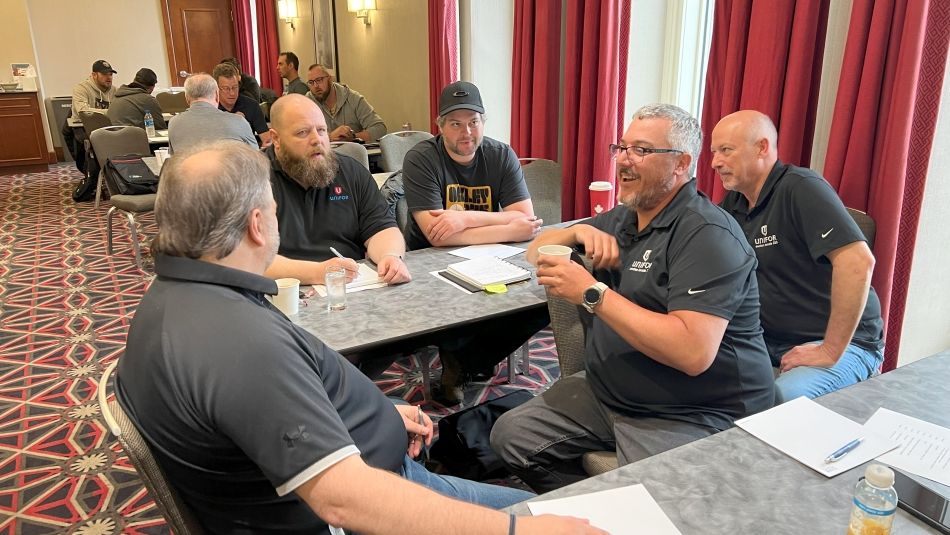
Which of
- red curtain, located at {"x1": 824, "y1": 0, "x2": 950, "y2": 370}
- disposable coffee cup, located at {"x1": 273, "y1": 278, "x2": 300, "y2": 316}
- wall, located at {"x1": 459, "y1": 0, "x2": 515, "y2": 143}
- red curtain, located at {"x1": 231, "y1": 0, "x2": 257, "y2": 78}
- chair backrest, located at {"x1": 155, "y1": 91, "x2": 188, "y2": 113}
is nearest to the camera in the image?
disposable coffee cup, located at {"x1": 273, "y1": 278, "x2": 300, "y2": 316}

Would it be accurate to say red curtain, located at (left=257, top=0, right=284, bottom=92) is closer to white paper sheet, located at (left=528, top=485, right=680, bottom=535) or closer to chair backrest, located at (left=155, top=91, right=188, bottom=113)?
chair backrest, located at (left=155, top=91, right=188, bottom=113)

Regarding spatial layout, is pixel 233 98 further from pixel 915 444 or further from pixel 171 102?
pixel 915 444

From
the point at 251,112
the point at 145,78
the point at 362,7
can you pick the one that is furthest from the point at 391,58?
the point at 145,78

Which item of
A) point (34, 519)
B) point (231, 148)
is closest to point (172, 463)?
point (231, 148)

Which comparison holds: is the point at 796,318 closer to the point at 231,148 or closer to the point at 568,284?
the point at 568,284

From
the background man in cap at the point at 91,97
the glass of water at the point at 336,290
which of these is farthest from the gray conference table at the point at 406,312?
the background man in cap at the point at 91,97

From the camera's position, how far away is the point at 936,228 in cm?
234

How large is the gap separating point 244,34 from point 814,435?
33.8 feet

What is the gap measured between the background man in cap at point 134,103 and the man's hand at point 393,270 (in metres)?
5.43

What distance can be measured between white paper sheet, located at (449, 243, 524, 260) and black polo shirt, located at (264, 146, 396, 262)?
1.00 feet

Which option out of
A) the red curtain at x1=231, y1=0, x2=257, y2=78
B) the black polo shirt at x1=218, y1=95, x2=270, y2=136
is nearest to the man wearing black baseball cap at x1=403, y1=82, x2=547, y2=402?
the black polo shirt at x1=218, y1=95, x2=270, y2=136

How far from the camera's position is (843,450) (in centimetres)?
122

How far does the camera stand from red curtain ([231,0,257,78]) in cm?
→ 967

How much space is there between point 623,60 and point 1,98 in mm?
8315
